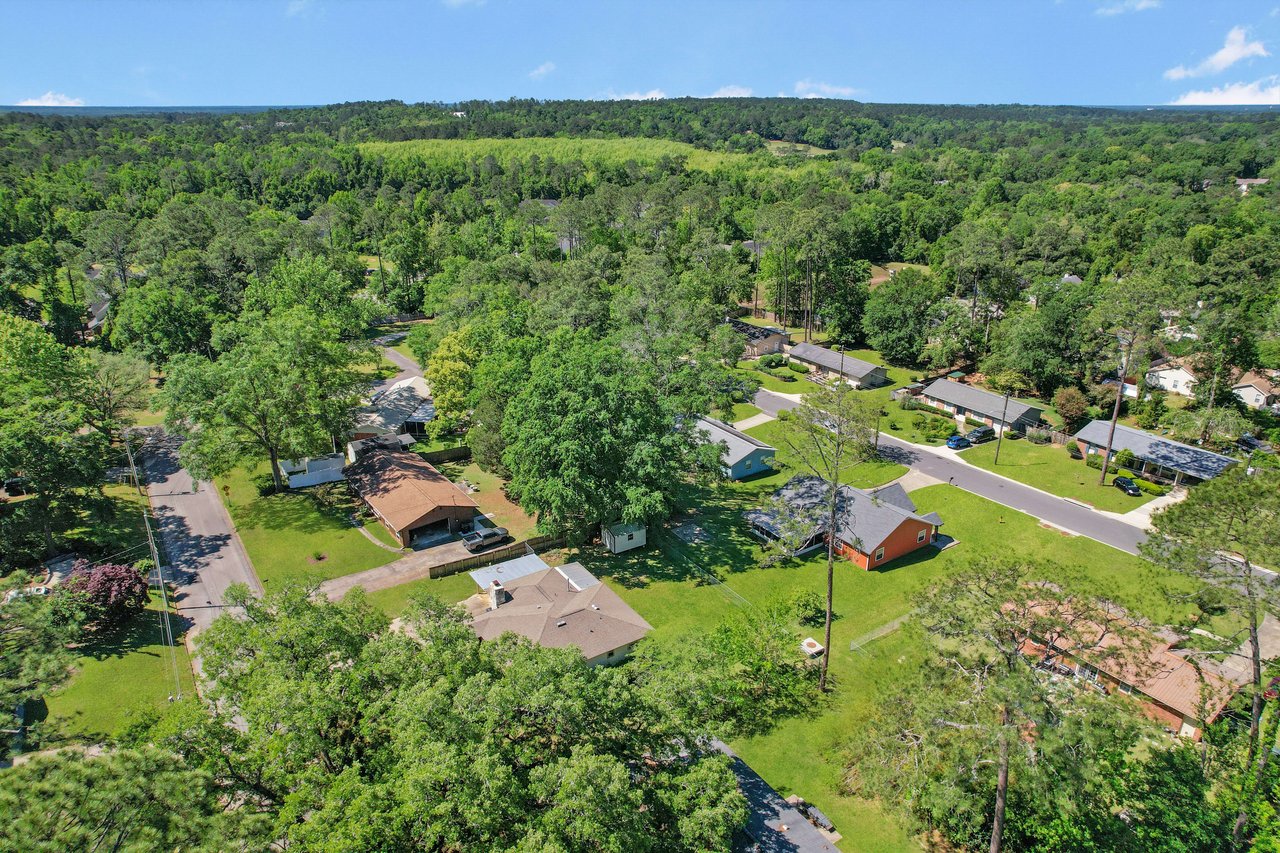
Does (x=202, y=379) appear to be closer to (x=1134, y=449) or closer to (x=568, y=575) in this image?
(x=568, y=575)

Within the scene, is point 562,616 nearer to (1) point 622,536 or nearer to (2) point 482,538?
(1) point 622,536

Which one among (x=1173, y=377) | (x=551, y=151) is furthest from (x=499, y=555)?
(x=551, y=151)

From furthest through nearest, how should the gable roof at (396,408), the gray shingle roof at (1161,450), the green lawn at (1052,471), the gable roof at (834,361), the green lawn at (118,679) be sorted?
the gable roof at (834,361) → the gable roof at (396,408) → the green lawn at (1052,471) → the gray shingle roof at (1161,450) → the green lawn at (118,679)

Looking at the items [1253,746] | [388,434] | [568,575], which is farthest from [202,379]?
[1253,746]

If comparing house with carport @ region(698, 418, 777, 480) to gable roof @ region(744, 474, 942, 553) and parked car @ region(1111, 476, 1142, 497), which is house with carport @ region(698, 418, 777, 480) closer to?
gable roof @ region(744, 474, 942, 553)

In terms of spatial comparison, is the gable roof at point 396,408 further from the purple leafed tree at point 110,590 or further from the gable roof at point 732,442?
the gable roof at point 732,442

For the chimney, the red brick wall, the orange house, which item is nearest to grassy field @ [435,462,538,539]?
the chimney

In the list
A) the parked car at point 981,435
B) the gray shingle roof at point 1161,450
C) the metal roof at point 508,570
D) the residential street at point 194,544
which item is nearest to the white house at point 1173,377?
the gray shingle roof at point 1161,450
